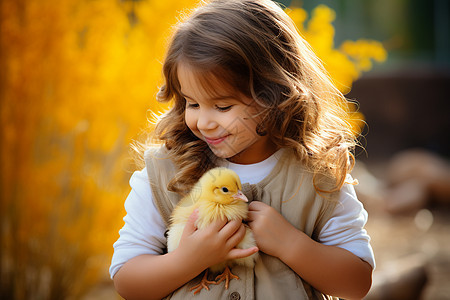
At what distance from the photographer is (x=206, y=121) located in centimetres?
130

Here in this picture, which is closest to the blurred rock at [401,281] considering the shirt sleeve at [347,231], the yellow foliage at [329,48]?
the yellow foliage at [329,48]

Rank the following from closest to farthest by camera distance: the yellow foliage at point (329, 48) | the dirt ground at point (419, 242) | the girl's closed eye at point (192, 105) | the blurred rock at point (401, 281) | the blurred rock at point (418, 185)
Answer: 1. the girl's closed eye at point (192, 105)
2. the yellow foliage at point (329, 48)
3. the blurred rock at point (401, 281)
4. the dirt ground at point (419, 242)
5. the blurred rock at point (418, 185)

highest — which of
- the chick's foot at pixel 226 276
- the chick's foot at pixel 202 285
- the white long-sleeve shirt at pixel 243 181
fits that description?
the white long-sleeve shirt at pixel 243 181

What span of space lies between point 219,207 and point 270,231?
15 centimetres

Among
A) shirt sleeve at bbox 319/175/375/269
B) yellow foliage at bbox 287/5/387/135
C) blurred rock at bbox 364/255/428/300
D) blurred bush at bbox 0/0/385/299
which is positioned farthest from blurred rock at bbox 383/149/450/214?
shirt sleeve at bbox 319/175/375/269

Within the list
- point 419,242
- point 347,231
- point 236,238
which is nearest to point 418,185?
point 419,242

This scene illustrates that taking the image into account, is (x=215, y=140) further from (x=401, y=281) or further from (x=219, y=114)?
(x=401, y=281)

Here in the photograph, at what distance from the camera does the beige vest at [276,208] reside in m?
1.30

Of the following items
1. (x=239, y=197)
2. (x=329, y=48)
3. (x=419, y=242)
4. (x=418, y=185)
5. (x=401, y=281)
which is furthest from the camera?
(x=418, y=185)

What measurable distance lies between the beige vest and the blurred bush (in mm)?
1192

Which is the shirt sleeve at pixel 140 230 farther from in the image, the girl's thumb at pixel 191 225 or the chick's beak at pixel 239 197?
the chick's beak at pixel 239 197

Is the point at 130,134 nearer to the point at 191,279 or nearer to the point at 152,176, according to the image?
the point at 152,176

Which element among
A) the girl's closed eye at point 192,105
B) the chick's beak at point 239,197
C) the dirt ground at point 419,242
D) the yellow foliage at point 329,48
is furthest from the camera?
the dirt ground at point 419,242

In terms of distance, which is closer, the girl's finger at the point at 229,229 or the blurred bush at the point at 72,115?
the girl's finger at the point at 229,229
